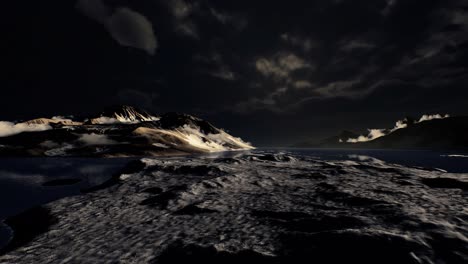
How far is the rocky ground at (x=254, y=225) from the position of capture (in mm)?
10078

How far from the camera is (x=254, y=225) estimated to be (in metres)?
14.0

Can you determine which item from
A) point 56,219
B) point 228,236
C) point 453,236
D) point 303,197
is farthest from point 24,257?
point 453,236

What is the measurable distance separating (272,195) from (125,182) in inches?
733

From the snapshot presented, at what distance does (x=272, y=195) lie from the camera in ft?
70.6

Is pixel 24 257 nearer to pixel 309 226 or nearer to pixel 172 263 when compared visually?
pixel 172 263

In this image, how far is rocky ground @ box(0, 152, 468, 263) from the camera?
10078mm

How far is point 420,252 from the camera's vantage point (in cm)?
927

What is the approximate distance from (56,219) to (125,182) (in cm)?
1193

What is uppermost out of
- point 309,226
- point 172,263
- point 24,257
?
point 309,226

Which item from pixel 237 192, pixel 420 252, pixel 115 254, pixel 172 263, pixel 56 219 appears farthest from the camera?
pixel 237 192

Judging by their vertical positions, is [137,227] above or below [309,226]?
below

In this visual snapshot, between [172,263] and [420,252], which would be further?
[172,263]

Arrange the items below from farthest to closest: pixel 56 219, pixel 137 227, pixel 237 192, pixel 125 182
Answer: pixel 125 182
pixel 237 192
pixel 56 219
pixel 137 227

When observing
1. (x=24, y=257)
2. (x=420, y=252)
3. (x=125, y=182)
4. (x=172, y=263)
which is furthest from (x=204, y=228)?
(x=125, y=182)
